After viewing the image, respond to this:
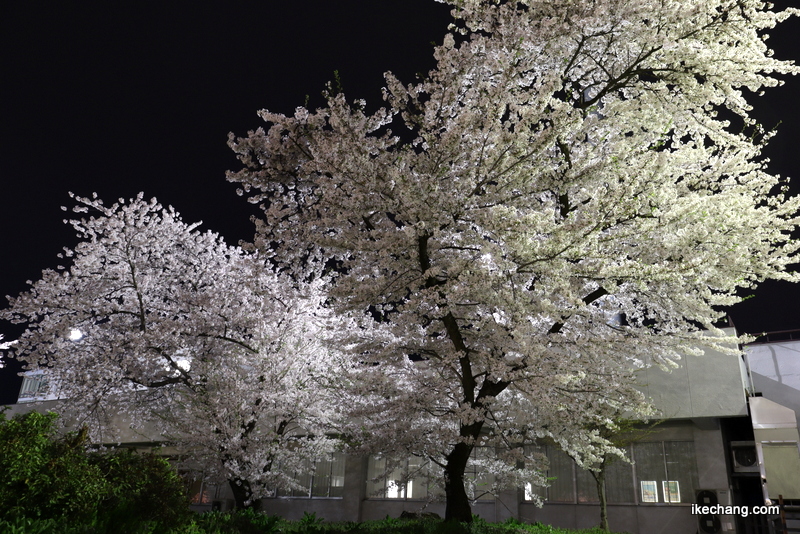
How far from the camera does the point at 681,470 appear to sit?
56.2 feet

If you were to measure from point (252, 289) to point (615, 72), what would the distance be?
9.41 meters

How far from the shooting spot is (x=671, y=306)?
9.76 meters

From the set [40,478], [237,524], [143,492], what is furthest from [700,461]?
[40,478]

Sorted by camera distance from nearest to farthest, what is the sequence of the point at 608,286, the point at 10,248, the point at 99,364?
1. the point at 608,286
2. the point at 99,364
3. the point at 10,248

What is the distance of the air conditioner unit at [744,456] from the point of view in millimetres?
16625

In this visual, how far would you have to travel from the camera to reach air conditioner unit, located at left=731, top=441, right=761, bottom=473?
655 inches

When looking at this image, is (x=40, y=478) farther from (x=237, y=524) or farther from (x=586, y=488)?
(x=586, y=488)

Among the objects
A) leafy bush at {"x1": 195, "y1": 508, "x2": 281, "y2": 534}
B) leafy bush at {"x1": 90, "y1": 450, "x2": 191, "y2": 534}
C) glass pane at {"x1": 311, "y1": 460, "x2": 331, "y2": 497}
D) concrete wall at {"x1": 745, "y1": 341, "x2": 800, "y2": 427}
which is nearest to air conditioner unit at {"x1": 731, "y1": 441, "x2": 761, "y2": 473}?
concrete wall at {"x1": 745, "y1": 341, "x2": 800, "y2": 427}

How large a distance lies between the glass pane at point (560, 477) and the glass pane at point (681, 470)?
9.58ft

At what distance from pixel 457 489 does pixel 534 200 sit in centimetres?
514

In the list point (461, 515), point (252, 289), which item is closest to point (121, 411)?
point (252, 289)

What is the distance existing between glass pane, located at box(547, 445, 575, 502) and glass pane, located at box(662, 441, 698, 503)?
2919mm

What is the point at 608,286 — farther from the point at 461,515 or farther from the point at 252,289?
the point at 252,289

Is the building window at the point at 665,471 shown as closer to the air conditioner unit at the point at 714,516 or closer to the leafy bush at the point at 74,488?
the air conditioner unit at the point at 714,516
